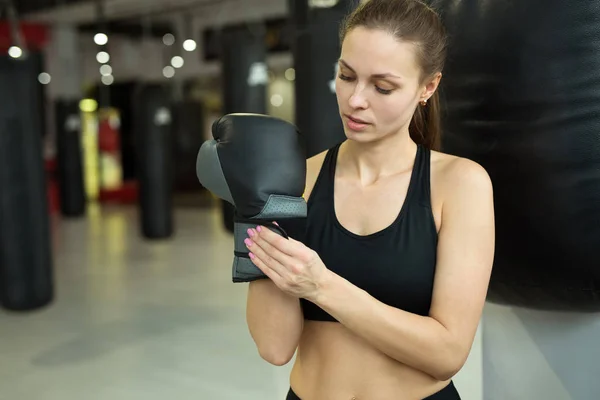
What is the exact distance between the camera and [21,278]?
402cm

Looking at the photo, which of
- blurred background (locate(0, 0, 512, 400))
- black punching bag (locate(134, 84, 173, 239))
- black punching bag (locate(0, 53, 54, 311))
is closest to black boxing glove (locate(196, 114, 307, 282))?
blurred background (locate(0, 0, 512, 400))

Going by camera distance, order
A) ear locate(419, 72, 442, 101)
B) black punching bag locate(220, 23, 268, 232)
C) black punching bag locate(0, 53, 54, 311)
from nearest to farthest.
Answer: ear locate(419, 72, 442, 101)
black punching bag locate(0, 53, 54, 311)
black punching bag locate(220, 23, 268, 232)

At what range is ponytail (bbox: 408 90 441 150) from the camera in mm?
1229

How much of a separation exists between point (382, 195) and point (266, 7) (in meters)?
8.47

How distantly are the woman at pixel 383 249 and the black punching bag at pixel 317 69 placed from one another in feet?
5.41

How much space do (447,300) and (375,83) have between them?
0.37 meters

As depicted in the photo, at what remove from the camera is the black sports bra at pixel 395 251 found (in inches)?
41.0

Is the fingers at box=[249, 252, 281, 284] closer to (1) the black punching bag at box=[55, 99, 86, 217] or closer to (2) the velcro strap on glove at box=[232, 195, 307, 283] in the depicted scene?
(2) the velcro strap on glove at box=[232, 195, 307, 283]

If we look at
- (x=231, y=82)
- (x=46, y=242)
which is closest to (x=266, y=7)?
(x=231, y=82)

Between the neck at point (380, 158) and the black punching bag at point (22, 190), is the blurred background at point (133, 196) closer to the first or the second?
the black punching bag at point (22, 190)

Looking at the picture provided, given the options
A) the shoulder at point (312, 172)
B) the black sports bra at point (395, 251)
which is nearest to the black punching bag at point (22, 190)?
the shoulder at point (312, 172)

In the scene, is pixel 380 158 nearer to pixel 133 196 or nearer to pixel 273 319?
pixel 273 319

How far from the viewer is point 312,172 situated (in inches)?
46.9

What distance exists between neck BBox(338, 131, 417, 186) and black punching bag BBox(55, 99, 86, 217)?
848 cm
